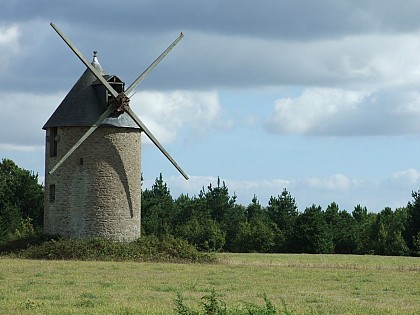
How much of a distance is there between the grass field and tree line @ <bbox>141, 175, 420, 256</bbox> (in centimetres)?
2652

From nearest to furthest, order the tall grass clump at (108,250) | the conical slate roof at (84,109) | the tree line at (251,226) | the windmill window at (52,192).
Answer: the tall grass clump at (108,250) < the conical slate roof at (84,109) < the windmill window at (52,192) < the tree line at (251,226)

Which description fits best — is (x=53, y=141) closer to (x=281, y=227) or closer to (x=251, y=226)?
(x=251, y=226)

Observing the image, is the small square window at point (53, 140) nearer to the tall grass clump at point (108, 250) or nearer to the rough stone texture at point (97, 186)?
the rough stone texture at point (97, 186)

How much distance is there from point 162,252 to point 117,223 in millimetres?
2729

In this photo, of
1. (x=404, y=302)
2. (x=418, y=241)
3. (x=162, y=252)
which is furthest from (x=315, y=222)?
(x=404, y=302)

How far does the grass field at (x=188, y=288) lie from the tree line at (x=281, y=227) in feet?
87.0

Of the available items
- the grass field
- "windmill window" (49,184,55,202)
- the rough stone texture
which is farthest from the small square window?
the grass field

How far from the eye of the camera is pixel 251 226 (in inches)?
2840

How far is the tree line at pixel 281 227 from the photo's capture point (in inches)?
2542

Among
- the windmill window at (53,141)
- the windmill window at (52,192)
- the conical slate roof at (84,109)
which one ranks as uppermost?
the conical slate roof at (84,109)

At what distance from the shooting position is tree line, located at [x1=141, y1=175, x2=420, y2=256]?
64.6m

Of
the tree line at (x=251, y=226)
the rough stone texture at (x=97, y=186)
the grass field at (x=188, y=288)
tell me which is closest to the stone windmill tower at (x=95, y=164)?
the rough stone texture at (x=97, y=186)

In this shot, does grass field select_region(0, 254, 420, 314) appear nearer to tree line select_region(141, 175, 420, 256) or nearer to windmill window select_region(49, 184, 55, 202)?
windmill window select_region(49, 184, 55, 202)

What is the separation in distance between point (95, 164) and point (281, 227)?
127ft
